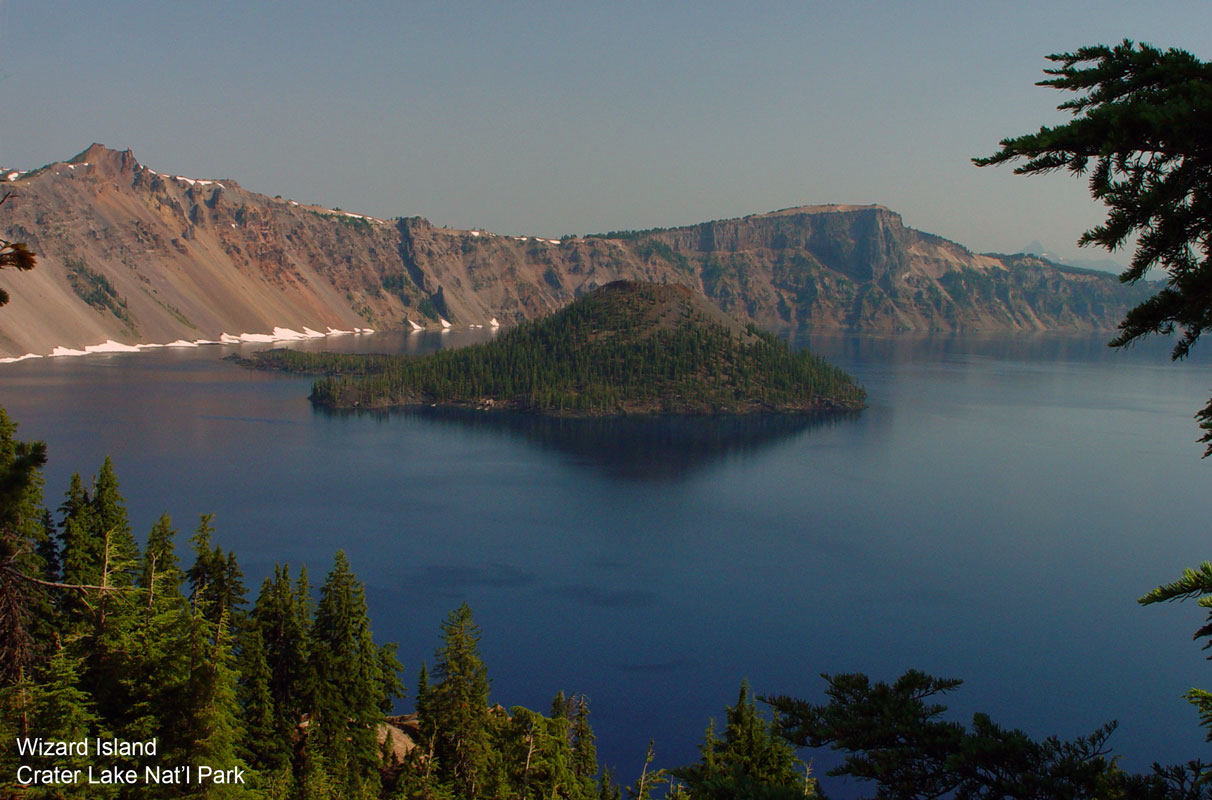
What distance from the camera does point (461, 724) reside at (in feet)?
87.6

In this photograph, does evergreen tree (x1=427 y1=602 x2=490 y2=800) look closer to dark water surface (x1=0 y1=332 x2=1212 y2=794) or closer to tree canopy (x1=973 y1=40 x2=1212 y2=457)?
dark water surface (x1=0 y1=332 x2=1212 y2=794)

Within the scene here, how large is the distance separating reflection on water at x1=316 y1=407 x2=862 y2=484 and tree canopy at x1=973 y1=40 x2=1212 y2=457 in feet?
263

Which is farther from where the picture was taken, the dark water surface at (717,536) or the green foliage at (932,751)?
the dark water surface at (717,536)

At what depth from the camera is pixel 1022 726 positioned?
39.9 meters

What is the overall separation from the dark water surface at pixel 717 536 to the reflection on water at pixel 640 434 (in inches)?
26.0

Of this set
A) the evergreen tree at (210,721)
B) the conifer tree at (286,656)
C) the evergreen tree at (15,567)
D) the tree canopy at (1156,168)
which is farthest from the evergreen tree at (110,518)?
the tree canopy at (1156,168)

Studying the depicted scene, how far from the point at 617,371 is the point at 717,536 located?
245 ft

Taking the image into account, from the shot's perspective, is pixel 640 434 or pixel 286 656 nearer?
pixel 286 656

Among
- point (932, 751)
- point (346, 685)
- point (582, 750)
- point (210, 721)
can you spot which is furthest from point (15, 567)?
point (582, 750)

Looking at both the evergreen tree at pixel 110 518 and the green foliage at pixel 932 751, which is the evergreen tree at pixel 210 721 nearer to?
the green foliage at pixel 932 751

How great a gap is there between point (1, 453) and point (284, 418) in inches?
3891

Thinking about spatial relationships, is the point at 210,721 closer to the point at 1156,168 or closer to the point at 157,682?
the point at 157,682

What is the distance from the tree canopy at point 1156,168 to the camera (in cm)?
739

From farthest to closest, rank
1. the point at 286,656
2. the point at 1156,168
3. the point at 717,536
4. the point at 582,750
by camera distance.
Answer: the point at 717,536 → the point at 582,750 → the point at 286,656 → the point at 1156,168
